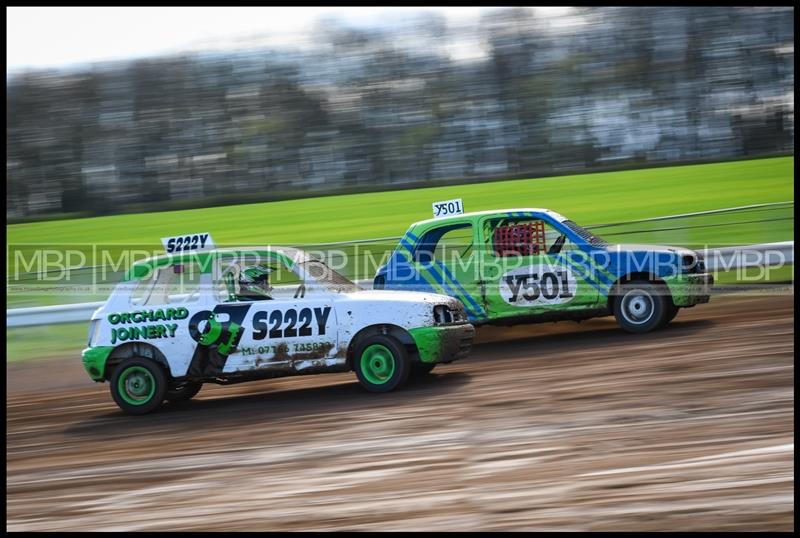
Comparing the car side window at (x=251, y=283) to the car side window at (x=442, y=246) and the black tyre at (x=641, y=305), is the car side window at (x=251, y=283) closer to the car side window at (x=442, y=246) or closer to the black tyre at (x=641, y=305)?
the car side window at (x=442, y=246)

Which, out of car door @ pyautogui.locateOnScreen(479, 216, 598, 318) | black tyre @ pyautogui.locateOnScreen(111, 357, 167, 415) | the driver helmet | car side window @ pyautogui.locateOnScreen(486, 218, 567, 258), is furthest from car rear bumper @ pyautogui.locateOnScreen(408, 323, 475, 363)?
A: black tyre @ pyautogui.locateOnScreen(111, 357, 167, 415)

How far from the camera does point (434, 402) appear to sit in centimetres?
833

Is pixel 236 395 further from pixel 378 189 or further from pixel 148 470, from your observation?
pixel 378 189

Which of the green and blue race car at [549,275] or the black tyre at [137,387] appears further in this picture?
the green and blue race car at [549,275]

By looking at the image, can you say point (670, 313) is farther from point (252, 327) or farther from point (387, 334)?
point (252, 327)

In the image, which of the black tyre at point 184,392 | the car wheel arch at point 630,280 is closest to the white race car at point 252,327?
the black tyre at point 184,392

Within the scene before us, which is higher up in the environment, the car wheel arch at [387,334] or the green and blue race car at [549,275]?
the green and blue race car at [549,275]

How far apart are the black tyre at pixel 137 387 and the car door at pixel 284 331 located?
76 cm

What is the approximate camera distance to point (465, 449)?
22.0 feet

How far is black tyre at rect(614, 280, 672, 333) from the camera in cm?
1066

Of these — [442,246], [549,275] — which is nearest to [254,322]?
[442,246]

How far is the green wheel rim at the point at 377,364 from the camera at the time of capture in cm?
895

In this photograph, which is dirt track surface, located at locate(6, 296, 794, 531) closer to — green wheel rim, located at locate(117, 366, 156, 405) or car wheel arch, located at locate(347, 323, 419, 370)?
green wheel rim, located at locate(117, 366, 156, 405)

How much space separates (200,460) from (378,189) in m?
23.3
